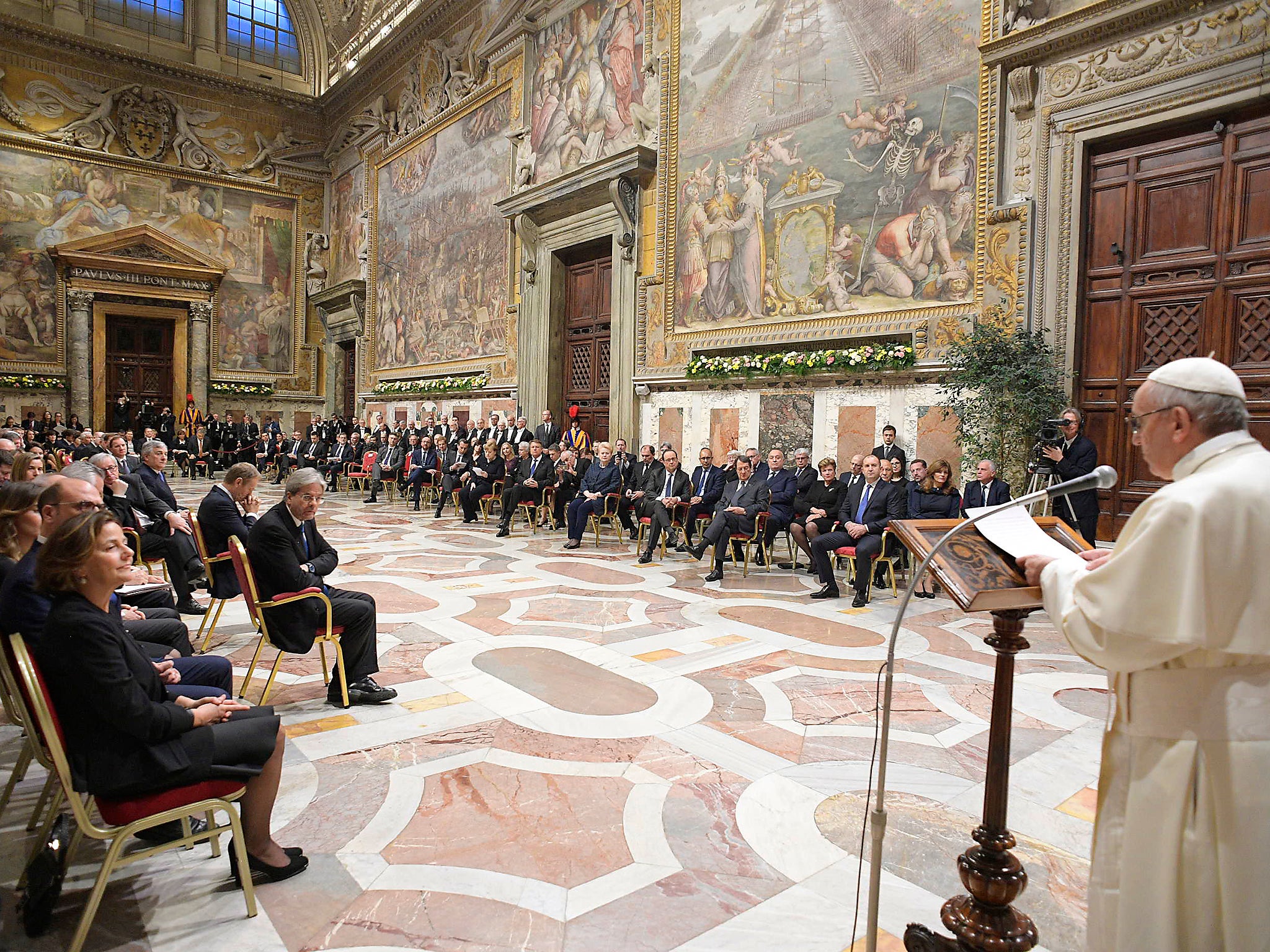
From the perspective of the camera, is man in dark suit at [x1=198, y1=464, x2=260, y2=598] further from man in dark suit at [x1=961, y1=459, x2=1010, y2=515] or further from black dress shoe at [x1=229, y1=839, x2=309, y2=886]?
man in dark suit at [x1=961, y1=459, x2=1010, y2=515]

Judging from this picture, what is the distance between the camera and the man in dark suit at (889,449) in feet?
27.7

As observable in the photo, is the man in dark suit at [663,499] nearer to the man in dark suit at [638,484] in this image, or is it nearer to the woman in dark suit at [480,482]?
the man in dark suit at [638,484]

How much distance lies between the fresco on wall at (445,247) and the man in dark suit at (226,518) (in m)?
11.4

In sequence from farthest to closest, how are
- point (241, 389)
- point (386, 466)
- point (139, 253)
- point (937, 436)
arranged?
point (241, 389) < point (139, 253) < point (386, 466) < point (937, 436)

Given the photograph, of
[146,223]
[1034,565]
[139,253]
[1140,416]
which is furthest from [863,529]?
[146,223]

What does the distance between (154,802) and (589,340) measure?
12.8 meters

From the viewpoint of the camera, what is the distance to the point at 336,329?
23.6 m

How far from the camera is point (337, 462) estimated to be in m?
17.2

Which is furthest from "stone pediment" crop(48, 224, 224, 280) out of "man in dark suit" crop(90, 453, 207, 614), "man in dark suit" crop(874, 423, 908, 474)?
"man in dark suit" crop(874, 423, 908, 474)

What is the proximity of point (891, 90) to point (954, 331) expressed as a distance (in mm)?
3062

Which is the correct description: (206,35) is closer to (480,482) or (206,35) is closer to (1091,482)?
(480,482)

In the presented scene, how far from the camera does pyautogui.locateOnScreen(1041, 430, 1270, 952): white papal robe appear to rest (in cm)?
147

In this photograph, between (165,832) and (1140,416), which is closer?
(1140,416)

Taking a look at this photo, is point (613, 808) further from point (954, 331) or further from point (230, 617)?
point (954, 331)
